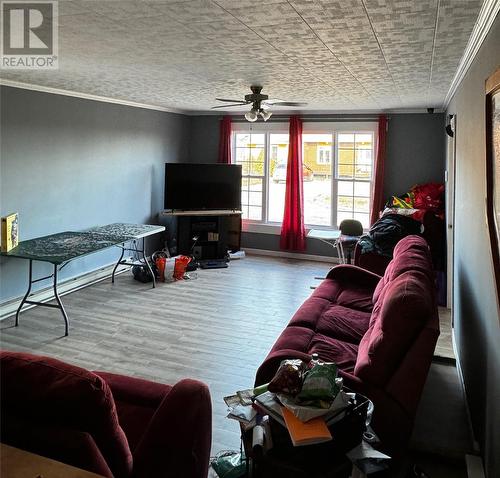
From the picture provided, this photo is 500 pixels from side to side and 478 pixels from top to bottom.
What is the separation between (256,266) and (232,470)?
4.70 meters

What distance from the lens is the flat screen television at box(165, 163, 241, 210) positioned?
22.4 ft

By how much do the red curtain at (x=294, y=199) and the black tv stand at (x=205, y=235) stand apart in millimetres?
836

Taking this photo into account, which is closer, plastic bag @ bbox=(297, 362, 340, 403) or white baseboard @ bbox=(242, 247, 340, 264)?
plastic bag @ bbox=(297, 362, 340, 403)

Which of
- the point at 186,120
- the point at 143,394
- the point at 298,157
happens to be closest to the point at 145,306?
the point at 143,394

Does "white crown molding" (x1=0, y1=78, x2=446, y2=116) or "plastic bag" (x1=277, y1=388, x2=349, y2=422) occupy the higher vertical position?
"white crown molding" (x1=0, y1=78, x2=446, y2=116)

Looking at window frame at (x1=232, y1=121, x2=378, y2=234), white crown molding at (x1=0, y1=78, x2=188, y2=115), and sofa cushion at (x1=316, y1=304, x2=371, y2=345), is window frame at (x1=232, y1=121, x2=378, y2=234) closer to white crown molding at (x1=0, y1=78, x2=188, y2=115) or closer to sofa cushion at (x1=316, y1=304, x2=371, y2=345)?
white crown molding at (x1=0, y1=78, x2=188, y2=115)

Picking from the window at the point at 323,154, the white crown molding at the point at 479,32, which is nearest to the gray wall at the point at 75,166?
the window at the point at 323,154

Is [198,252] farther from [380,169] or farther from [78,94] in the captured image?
[380,169]

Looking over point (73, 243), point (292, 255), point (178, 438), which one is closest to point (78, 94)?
point (73, 243)

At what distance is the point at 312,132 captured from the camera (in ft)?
23.0

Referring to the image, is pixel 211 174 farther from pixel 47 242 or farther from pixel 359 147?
pixel 47 242

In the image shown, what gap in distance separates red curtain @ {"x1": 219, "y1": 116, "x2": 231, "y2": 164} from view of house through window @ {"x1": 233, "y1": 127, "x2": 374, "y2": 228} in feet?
0.59

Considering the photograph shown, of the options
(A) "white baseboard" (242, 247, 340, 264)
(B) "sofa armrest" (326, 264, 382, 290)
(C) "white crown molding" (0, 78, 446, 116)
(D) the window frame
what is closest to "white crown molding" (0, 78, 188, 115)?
(C) "white crown molding" (0, 78, 446, 116)

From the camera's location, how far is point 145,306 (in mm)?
4809
